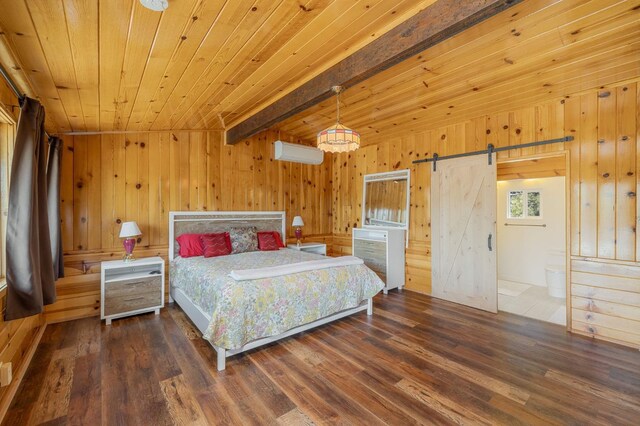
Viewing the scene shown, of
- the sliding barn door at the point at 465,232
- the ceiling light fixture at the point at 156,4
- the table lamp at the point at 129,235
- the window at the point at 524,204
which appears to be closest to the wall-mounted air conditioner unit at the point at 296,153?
the sliding barn door at the point at 465,232

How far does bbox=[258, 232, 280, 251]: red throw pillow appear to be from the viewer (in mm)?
4418

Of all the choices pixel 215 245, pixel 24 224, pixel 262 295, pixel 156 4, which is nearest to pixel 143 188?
pixel 215 245

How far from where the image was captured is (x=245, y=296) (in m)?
2.41

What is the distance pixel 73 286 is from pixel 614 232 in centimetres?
591

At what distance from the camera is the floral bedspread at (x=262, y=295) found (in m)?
2.34

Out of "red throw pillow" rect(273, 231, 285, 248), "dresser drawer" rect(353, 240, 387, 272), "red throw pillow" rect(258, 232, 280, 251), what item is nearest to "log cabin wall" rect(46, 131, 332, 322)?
"red throw pillow" rect(273, 231, 285, 248)

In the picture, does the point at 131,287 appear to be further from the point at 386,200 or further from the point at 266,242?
the point at 386,200

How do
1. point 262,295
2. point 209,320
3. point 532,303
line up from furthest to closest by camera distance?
1. point 532,303
2. point 209,320
3. point 262,295

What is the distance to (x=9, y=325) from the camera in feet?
6.81

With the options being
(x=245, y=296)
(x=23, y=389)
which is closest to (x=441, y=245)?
(x=245, y=296)

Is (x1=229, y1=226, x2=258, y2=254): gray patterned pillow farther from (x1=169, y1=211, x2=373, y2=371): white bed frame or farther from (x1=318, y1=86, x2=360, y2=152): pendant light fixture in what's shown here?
(x1=318, y1=86, x2=360, y2=152): pendant light fixture

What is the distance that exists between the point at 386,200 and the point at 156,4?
4114 millimetres

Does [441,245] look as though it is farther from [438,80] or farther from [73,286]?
[73,286]

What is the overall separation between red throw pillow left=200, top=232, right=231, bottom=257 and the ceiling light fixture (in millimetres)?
2926
